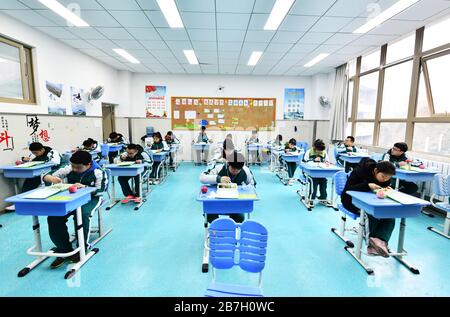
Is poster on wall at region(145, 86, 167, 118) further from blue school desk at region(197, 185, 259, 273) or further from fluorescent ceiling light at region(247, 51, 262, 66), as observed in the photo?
blue school desk at region(197, 185, 259, 273)

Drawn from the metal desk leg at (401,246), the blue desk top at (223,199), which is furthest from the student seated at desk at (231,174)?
the metal desk leg at (401,246)

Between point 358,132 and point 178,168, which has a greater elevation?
point 358,132

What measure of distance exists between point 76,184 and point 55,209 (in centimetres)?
44

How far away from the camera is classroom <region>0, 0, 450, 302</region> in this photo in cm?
235

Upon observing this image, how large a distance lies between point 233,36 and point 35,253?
16.6ft

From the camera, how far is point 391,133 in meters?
6.02

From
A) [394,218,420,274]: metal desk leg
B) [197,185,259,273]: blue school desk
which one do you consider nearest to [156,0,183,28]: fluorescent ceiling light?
[197,185,259,273]: blue school desk

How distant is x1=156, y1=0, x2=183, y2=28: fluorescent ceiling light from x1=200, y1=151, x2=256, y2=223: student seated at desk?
2.74 metres

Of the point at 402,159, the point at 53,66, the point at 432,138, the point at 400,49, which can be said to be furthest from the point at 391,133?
the point at 53,66

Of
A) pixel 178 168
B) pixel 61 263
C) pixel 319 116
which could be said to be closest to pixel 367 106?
pixel 319 116

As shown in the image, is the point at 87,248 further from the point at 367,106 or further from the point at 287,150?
the point at 367,106

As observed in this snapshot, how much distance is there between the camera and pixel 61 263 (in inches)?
100

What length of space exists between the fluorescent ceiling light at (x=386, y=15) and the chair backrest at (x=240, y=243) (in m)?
4.42

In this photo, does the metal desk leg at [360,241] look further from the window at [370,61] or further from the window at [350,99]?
the window at [350,99]
